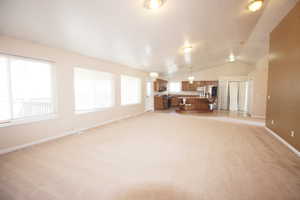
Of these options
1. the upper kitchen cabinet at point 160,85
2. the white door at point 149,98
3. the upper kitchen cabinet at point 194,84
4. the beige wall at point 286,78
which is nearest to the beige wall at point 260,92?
the beige wall at point 286,78

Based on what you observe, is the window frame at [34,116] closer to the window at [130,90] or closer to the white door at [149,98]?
the window at [130,90]

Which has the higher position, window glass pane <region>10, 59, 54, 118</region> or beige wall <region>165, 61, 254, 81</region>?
beige wall <region>165, 61, 254, 81</region>

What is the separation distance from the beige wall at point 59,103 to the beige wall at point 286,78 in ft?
16.9

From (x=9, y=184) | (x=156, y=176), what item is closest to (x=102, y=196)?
(x=156, y=176)

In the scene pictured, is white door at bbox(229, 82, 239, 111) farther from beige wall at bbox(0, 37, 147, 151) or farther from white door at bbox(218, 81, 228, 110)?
beige wall at bbox(0, 37, 147, 151)

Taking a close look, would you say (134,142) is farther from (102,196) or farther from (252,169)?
(252,169)

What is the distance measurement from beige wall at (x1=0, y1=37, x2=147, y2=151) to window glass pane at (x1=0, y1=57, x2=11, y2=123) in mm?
256

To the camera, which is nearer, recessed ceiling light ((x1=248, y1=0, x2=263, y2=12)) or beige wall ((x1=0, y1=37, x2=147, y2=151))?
recessed ceiling light ((x1=248, y1=0, x2=263, y2=12))

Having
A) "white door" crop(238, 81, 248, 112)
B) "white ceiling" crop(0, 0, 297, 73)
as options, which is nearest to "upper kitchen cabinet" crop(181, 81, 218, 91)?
"white door" crop(238, 81, 248, 112)

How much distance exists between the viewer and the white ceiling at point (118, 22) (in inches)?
78.7

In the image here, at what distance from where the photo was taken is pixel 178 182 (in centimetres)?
170

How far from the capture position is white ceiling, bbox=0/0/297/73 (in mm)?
1999

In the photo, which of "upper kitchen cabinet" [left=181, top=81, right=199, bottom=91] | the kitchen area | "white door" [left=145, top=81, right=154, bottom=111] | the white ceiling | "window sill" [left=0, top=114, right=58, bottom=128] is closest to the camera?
the white ceiling

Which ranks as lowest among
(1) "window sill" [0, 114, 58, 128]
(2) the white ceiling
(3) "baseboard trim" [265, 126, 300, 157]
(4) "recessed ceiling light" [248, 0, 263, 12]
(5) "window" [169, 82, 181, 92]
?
(3) "baseboard trim" [265, 126, 300, 157]
